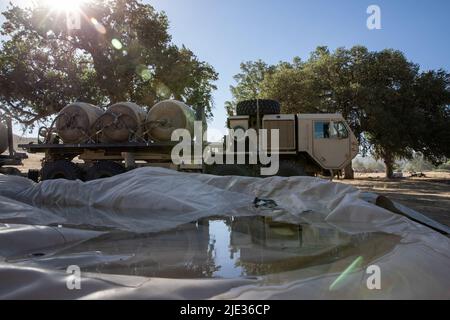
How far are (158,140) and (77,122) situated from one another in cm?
282

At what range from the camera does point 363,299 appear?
2363 millimetres

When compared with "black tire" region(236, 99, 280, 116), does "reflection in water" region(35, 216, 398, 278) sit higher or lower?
lower

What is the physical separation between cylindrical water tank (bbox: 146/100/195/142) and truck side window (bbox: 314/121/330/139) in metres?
4.23

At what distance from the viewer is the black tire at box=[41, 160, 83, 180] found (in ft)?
42.1

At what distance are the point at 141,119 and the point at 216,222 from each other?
24.8 feet

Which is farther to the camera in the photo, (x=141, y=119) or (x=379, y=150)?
(x=379, y=150)

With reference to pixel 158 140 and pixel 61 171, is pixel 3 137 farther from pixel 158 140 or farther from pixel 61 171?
pixel 158 140

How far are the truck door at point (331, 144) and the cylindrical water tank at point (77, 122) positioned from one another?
744cm

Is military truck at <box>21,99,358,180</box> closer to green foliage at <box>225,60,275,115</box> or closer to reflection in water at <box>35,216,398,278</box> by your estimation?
reflection in water at <box>35,216,398,278</box>

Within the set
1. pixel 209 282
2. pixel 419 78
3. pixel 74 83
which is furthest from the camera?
pixel 419 78

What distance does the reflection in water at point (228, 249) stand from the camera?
11.4 feet

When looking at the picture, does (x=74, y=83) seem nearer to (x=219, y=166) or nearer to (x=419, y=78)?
(x=219, y=166)

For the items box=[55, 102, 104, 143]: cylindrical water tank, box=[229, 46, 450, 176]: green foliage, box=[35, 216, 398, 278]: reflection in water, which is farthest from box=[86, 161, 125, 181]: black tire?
box=[229, 46, 450, 176]: green foliage
